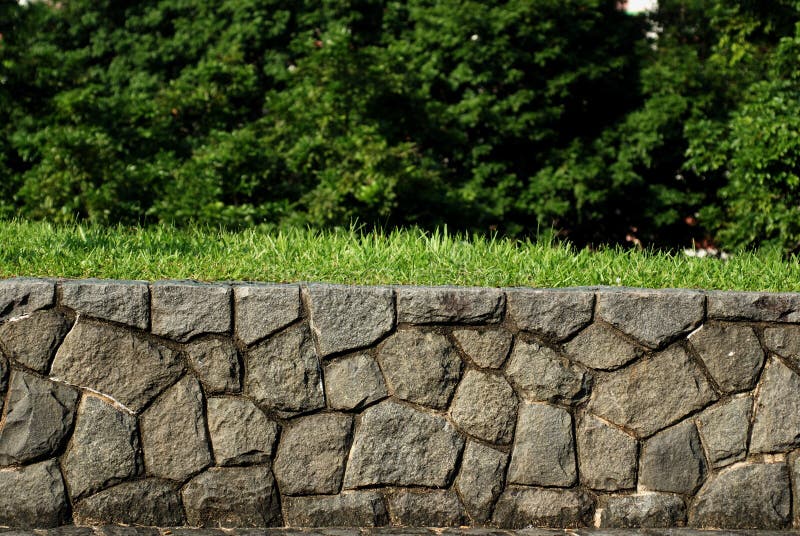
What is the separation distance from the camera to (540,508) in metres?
4.51

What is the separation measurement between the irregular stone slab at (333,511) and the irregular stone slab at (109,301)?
41.4 inches

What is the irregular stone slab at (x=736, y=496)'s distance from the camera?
4.57m

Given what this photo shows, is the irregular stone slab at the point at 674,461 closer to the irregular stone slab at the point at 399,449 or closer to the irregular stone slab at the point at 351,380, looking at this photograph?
the irregular stone slab at the point at 399,449

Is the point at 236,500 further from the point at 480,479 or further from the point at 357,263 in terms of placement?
the point at 357,263

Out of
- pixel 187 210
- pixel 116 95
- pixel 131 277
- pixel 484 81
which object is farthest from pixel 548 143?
pixel 131 277

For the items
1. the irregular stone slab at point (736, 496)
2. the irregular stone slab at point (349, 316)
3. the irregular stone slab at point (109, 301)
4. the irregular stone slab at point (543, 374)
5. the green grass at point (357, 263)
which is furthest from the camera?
the green grass at point (357, 263)

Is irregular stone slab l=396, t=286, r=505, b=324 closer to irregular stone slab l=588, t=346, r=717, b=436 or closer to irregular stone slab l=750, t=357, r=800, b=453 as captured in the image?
irregular stone slab l=588, t=346, r=717, b=436

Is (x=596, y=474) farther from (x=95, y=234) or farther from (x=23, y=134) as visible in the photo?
(x=23, y=134)

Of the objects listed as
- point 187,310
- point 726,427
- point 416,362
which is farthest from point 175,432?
point 726,427

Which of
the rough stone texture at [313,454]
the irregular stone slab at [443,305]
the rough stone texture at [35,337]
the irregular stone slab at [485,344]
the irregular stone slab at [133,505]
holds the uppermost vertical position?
the irregular stone slab at [443,305]

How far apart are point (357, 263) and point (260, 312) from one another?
2.43ft

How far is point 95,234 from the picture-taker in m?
5.61

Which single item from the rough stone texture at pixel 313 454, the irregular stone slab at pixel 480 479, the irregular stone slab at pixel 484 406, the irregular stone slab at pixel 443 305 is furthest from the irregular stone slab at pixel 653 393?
the rough stone texture at pixel 313 454

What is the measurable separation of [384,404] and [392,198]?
4.42 metres
